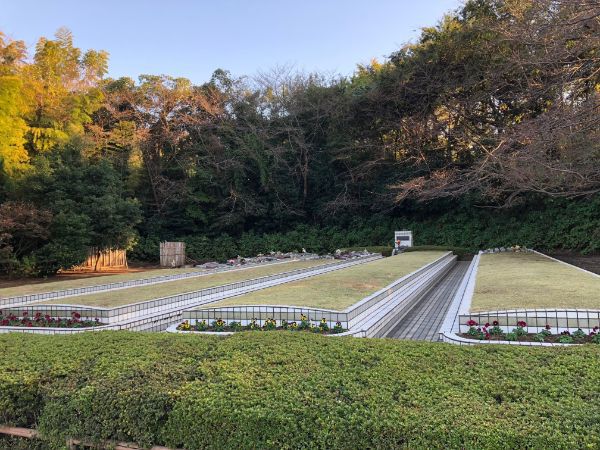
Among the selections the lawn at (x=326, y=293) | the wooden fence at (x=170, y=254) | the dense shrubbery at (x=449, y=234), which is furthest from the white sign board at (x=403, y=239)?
the lawn at (x=326, y=293)

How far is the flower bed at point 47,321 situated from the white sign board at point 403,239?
53.5 feet

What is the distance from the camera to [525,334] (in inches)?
175

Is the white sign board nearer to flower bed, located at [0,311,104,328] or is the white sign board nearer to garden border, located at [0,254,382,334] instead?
Answer: garden border, located at [0,254,382,334]

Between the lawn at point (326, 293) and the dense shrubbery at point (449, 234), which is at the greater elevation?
the dense shrubbery at point (449, 234)

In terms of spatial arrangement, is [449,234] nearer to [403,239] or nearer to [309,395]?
[403,239]

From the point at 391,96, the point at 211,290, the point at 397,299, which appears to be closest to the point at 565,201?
the point at 391,96

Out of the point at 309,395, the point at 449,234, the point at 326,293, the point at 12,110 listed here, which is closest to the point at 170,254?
the point at 12,110

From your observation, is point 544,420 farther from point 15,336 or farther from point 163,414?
point 15,336

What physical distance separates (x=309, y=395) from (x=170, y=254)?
1788 centimetres

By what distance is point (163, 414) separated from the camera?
256 centimetres

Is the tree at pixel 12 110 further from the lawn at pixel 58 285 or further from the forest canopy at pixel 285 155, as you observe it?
the lawn at pixel 58 285

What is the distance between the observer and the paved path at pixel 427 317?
5.68 meters

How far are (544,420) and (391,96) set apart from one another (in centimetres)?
1949

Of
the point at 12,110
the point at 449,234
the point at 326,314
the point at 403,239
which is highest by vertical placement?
the point at 12,110
